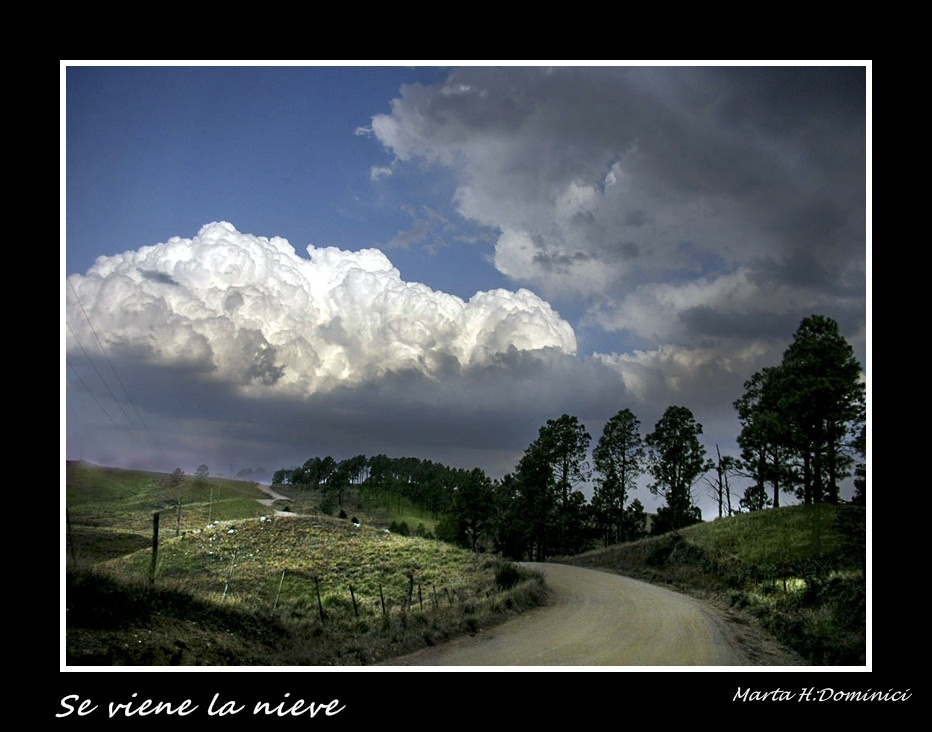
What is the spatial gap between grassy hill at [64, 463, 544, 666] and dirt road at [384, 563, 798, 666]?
0.87 m

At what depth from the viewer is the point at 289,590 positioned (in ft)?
97.1

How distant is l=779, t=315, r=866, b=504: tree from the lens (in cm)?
3381

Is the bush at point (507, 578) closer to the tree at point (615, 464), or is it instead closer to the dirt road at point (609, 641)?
the dirt road at point (609, 641)

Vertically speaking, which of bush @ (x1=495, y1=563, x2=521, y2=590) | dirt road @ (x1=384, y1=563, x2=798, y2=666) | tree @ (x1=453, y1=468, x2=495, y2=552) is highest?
dirt road @ (x1=384, y1=563, x2=798, y2=666)

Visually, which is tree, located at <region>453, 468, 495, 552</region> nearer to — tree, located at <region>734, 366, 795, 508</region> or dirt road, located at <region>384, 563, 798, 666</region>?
tree, located at <region>734, 366, 795, 508</region>

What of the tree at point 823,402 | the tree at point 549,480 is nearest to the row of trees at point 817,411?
the tree at point 823,402

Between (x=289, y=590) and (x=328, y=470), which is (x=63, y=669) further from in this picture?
(x=328, y=470)

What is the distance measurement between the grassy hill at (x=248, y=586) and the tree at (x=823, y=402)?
20208 millimetres

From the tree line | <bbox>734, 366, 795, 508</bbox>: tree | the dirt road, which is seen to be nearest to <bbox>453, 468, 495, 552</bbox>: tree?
the tree line

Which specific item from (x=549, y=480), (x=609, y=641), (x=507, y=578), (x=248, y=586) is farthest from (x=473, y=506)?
(x=609, y=641)

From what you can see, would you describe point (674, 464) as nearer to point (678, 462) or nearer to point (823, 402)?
point (678, 462)

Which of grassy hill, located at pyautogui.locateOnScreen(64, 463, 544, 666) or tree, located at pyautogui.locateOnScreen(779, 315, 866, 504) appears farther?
tree, located at pyautogui.locateOnScreen(779, 315, 866, 504)

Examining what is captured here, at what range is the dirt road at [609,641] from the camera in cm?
1127

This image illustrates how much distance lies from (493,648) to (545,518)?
39.8 meters
